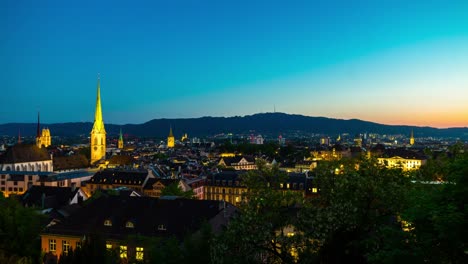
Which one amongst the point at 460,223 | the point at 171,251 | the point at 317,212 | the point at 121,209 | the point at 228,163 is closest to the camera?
the point at 460,223

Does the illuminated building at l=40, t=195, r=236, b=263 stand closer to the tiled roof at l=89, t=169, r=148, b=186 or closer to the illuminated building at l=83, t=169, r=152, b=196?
the illuminated building at l=83, t=169, r=152, b=196

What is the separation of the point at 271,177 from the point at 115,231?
2394 centimetres

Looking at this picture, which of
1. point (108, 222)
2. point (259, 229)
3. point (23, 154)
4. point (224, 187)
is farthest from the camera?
point (23, 154)

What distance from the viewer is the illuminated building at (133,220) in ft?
130

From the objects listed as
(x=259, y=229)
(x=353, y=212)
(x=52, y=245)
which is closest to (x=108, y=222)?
(x=52, y=245)

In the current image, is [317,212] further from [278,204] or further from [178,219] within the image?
[178,219]

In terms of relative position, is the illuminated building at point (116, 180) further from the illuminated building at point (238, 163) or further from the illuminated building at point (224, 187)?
the illuminated building at point (238, 163)

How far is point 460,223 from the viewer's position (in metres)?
14.3

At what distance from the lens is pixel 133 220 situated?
40688 mm

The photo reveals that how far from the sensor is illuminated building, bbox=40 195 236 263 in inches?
1564

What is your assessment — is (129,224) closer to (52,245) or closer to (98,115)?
(52,245)

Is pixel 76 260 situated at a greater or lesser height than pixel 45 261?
greater

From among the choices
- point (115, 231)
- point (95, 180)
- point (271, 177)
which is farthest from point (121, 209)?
point (95, 180)

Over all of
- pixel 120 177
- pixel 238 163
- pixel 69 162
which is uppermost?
pixel 120 177
